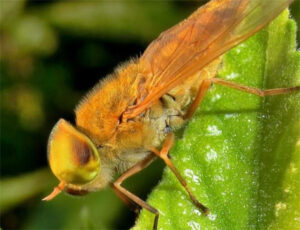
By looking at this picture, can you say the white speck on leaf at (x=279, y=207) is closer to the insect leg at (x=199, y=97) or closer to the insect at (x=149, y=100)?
the insect at (x=149, y=100)

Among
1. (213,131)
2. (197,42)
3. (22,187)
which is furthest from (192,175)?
(22,187)

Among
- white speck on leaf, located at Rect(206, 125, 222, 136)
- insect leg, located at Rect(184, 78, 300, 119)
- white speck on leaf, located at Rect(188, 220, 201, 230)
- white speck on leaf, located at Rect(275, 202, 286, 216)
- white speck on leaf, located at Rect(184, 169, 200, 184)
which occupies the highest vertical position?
insect leg, located at Rect(184, 78, 300, 119)

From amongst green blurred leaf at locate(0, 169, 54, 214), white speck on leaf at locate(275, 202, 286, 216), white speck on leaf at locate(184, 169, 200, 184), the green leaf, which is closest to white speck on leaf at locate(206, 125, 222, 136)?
the green leaf

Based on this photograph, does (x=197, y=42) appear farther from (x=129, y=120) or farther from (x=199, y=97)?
(x=129, y=120)

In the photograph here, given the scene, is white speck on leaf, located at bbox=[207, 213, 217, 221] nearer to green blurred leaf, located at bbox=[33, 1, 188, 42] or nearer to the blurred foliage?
the blurred foliage

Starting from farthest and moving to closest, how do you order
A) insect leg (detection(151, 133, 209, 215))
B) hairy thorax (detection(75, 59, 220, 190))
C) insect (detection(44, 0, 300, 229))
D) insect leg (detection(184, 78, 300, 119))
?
hairy thorax (detection(75, 59, 220, 190)), insect (detection(44, 0, 300, 229)), insect leg (detection(184, 78, 300, 119)), insect leg (detection(151, 133, 209, 215))

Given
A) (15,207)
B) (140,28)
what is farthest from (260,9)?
(15,207)

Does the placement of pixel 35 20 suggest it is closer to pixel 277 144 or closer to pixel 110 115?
pixel 110 115

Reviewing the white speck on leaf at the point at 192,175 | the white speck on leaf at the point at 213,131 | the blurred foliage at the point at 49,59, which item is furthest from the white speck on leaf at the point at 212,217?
the blurred foliage at the point at 49,59
